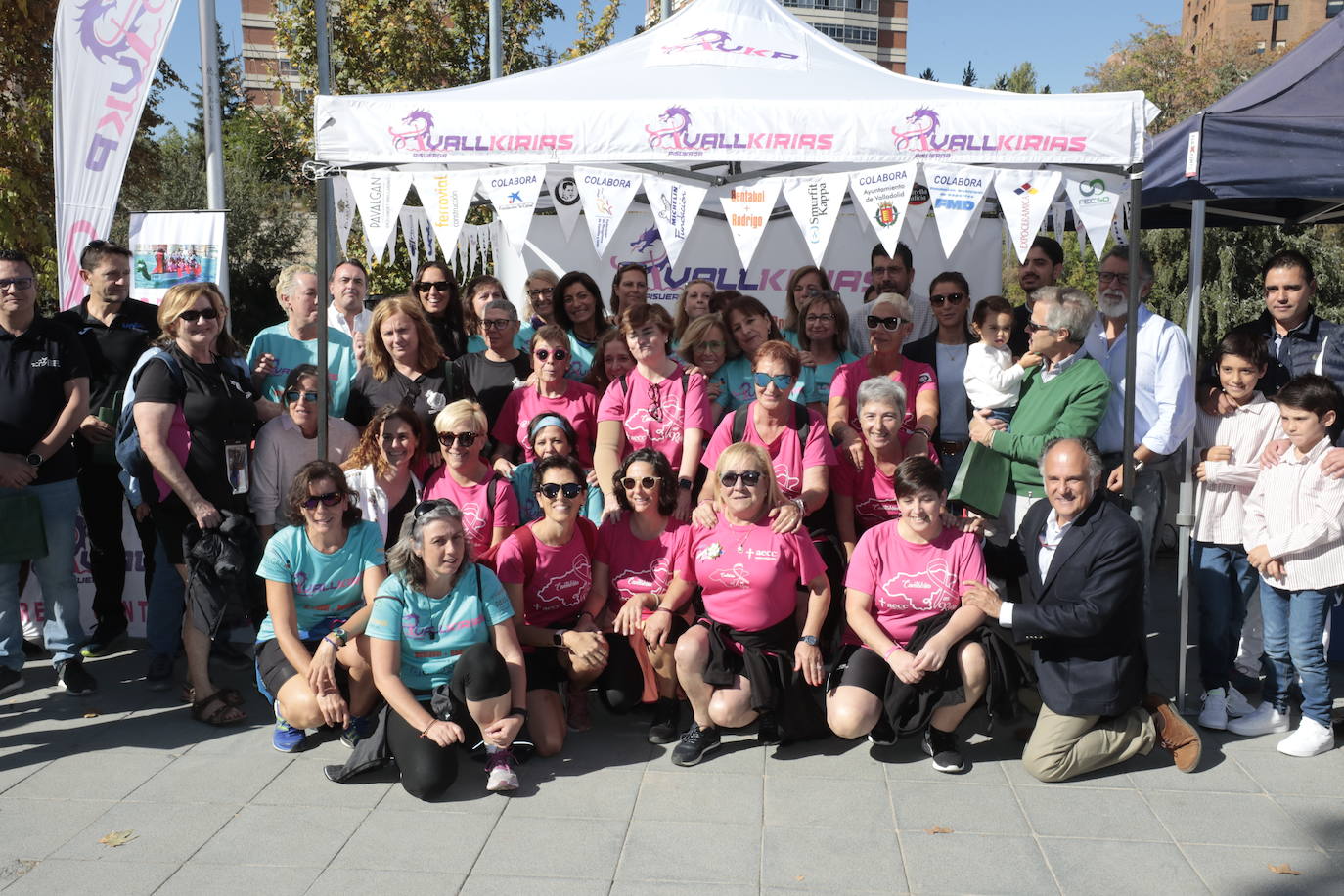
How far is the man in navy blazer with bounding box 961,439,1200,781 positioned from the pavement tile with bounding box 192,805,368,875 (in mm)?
2339

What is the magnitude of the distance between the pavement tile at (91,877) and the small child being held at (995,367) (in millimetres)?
3445

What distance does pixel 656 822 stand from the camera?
11.0 feet

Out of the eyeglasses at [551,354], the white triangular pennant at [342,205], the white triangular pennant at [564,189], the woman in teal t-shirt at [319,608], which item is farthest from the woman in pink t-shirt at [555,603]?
the white triangular pennant at [564,189]

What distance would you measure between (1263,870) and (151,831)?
3.42 m

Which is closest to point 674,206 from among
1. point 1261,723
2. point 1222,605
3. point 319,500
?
point 319,500

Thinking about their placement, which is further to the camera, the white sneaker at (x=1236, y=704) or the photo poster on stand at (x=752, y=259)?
the photo poster on stand at (x=752, y=259)

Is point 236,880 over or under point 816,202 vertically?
under

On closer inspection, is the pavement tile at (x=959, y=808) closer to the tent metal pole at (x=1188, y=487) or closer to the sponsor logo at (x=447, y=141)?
the tent metal pole at (x=1188, y=487)

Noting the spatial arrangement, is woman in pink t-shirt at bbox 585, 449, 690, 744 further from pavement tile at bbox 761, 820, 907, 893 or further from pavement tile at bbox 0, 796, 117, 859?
pavement tile at bbox 0, 796, 117, 859

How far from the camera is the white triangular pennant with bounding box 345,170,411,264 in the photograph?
4.44m

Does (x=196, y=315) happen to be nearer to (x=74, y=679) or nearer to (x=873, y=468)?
(x=74, y=679)

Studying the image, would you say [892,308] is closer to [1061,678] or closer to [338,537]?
[1061,678]

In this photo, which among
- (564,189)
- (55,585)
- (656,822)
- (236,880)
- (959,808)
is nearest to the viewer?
(236,880)

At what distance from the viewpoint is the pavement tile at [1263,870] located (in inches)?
115
